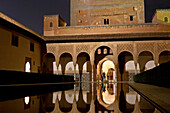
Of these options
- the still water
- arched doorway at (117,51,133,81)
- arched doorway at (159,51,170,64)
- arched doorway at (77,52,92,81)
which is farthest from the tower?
the still water

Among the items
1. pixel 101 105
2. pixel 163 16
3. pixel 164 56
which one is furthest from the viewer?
pixel 163 16

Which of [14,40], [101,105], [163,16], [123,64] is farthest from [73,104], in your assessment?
[163,16]

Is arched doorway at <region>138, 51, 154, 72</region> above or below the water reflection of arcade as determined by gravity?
above

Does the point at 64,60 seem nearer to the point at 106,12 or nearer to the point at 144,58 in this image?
the point at 144,58

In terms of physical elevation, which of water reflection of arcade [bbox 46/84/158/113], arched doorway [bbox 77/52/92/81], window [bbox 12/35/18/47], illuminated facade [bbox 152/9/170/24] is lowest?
water reflection of arcade [bbox 46/84/158/113]

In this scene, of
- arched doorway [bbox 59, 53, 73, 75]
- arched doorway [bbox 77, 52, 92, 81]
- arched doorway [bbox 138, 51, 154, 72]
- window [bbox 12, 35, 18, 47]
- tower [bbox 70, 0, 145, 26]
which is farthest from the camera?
tower [bbox 70, 0, 145, 26]

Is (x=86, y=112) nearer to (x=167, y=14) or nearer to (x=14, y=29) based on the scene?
(x=14, y=29)

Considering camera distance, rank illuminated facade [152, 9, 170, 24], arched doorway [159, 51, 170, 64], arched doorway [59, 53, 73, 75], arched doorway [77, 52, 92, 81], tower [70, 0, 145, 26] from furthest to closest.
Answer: tower [70, 0, 145, 26], illuminated facade [152, 9, 170, 24], arched doorway [59, 53, 73, 75], arched doorway [77, 52, 92, 81], arched doorway [159, 51, 170, 64]

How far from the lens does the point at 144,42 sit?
1847 centimetres

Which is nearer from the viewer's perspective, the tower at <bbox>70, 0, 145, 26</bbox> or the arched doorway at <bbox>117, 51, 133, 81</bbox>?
the arched doorway at <bbox>117, 51, 133, 81</bbox>

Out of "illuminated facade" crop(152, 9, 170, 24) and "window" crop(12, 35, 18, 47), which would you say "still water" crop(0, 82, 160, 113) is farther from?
"illuminated facade" crop(152, 9, 170, 24)

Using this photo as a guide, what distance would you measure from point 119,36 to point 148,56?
13.7 ft

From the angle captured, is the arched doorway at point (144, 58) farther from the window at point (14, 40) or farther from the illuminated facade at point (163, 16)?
the window at point (14, 40)

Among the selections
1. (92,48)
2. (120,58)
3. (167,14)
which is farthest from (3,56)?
(167,14)
